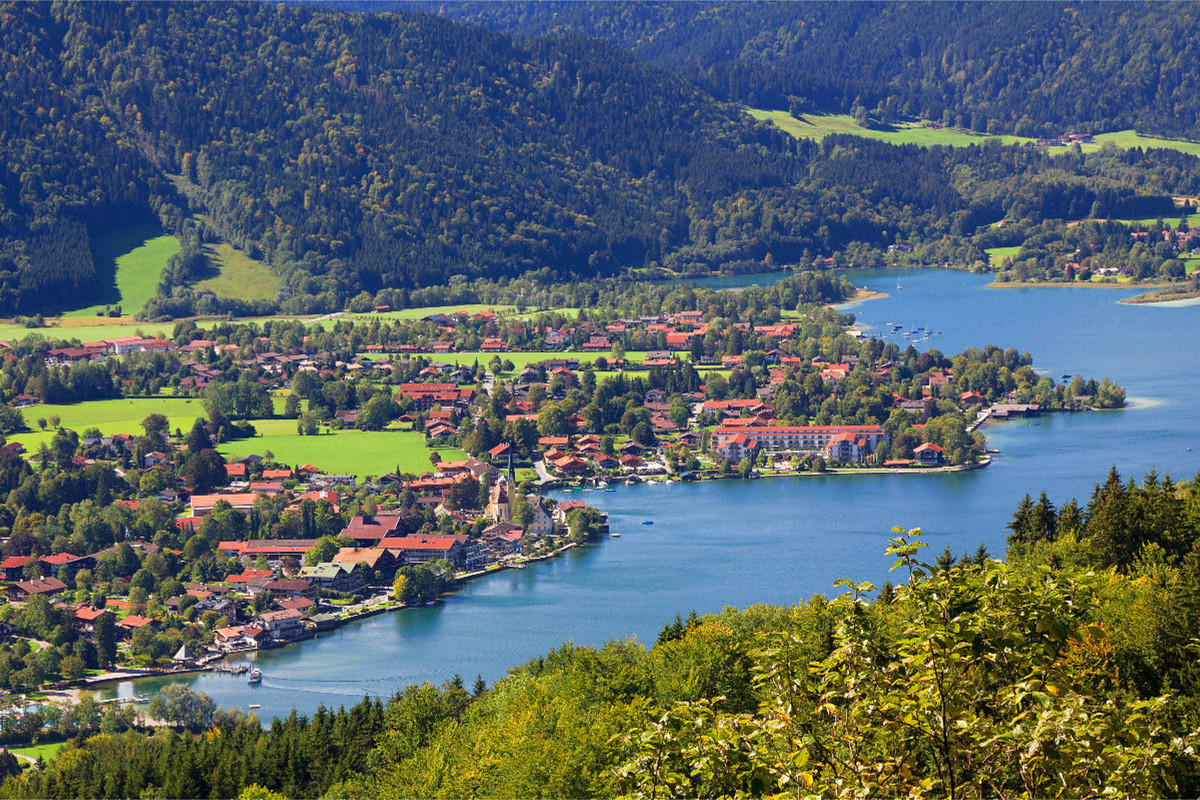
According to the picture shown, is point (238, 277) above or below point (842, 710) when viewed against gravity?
above

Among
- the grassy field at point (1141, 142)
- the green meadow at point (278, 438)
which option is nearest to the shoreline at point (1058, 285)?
the grassy field at point (1141, 142)

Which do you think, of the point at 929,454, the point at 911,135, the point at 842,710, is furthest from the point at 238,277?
the point at 842,710

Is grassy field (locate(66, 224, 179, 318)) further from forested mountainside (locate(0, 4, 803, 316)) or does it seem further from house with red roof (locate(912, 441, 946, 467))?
house with red roof (locate(912, 441, 946, 467))

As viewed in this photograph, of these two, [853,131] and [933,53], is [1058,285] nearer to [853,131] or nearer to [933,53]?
[853,131]

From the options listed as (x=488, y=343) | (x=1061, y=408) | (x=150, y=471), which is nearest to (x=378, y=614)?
(x=150, y=471)

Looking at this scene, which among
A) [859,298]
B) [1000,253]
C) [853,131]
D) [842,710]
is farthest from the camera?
[853,131]

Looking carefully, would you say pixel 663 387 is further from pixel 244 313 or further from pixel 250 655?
pixel 244 313

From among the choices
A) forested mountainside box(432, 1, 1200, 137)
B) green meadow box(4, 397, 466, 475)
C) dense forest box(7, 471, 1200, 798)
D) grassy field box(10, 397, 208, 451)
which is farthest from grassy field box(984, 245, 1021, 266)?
dense forest box(7, 471, 1200, 798)
